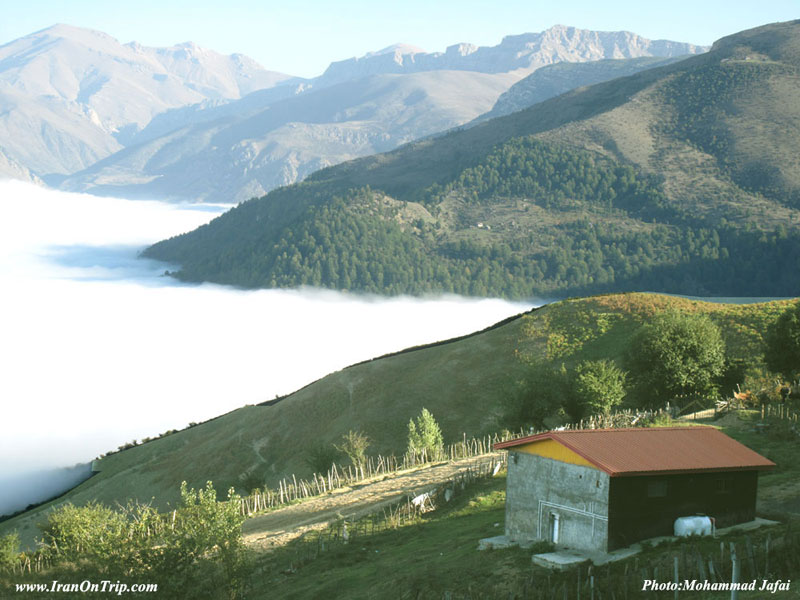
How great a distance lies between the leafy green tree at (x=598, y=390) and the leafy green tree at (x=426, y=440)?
13.6m

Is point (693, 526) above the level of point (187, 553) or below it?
above

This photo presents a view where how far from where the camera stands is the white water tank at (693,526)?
3834 cm

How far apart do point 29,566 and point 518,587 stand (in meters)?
42.0

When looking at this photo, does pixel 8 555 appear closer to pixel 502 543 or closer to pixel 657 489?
pixel 502 543

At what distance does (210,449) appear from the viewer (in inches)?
4350

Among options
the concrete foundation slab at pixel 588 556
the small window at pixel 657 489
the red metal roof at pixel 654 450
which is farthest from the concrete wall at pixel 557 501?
the small window at pixel 657 489

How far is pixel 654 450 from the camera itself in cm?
4028

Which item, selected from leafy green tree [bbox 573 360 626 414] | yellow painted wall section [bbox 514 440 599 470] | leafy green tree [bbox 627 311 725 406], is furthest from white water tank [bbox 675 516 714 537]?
leafy green tree [bbox 627 311 725 406]

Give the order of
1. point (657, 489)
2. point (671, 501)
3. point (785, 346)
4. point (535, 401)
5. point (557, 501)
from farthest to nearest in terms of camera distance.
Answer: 1. point (535, 401)
2. point (785, 346)
3. point (557, 501)
4. point (671, 501)
5. point (657, 489)

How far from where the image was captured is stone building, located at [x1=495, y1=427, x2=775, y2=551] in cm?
3778

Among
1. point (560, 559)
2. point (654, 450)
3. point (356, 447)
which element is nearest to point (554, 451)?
point (654, 450)

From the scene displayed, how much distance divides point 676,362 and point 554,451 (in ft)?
133

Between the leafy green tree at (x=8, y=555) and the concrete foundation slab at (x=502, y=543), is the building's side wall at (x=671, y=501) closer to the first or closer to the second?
the concrete foundation slab at (x=502, y=543)

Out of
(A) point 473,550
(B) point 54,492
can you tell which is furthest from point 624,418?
(B) point 54,492
